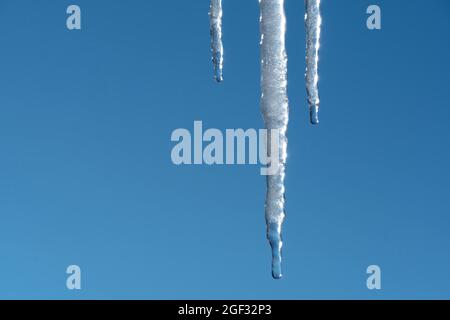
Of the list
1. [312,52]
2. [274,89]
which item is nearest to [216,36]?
[312,52]

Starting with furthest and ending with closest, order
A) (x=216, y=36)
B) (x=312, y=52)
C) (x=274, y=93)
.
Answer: (x=216, y=36) < (x=312, y=52) < (x=274, y=93)

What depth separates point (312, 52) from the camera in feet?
11.5

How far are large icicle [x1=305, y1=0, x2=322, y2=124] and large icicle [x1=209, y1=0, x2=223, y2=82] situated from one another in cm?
49

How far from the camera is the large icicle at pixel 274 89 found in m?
3.17

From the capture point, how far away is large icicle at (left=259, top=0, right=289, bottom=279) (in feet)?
10.4

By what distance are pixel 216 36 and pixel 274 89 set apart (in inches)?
26.8

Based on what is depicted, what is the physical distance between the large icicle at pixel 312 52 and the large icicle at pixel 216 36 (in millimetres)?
493

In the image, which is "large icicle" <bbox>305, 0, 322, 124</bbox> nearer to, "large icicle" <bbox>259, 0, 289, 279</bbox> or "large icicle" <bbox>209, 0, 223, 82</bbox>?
"large icicle" <bbox>259, 0, 289, 279</bbox>

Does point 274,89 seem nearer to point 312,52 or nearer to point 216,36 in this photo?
point 312,52

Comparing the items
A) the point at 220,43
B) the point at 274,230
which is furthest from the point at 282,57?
the point at 274,230

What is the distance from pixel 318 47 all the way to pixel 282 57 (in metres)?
0.38

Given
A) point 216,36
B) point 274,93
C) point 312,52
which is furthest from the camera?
point 216,36

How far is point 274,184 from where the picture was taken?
3213mm

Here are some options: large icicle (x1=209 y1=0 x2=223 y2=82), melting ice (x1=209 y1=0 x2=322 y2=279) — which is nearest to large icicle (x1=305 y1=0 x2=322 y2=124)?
melting ice (x1=209 y1=0 x2=322 y2=279)
